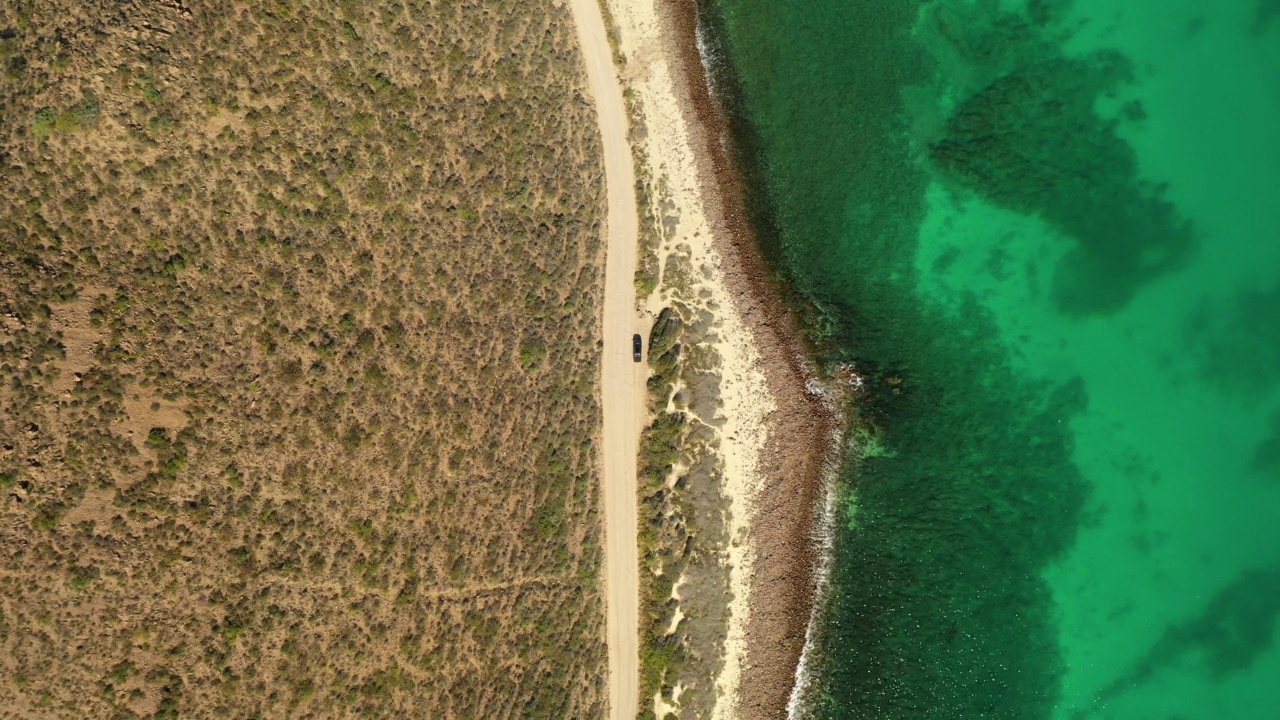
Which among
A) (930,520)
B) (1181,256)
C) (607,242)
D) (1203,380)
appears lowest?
(930,520)

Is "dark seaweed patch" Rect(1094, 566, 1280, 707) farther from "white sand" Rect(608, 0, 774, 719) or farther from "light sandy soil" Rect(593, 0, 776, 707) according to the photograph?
"white sand" Rect(608, 0, 774, 719)

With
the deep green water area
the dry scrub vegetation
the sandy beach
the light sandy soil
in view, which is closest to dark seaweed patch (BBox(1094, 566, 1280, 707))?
the deep green water area

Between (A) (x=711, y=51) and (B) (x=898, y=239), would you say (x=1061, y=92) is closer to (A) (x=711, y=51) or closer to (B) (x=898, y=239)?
(B) (x=898, y=239)

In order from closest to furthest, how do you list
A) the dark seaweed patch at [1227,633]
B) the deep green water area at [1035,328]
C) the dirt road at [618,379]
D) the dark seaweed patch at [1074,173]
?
the dirt road at [618,379], the deep green water area at [1035,328], the dark seaweed patch at [1074,173], the dark seaweed patch at [1227,633]

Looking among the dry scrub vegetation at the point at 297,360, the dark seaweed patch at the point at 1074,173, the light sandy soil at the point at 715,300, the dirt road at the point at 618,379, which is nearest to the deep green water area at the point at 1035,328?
the dark seaweed patch at the point at 1074,173

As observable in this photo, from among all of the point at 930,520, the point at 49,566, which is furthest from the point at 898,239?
the point at 49,566

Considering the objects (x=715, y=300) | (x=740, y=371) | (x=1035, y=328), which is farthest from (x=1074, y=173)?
(x=740, y=371)

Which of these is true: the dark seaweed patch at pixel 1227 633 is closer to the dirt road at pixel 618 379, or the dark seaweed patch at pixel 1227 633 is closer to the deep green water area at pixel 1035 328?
the deep green water area at pixel 1035 328
